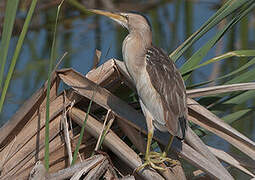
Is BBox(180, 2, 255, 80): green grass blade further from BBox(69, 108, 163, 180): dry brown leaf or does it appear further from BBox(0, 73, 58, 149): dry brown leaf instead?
BBox(0, 73, 58, 149): dry brown leaf

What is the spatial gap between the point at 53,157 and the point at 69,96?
0.26 m

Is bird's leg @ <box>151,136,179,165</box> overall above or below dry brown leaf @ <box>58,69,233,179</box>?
below

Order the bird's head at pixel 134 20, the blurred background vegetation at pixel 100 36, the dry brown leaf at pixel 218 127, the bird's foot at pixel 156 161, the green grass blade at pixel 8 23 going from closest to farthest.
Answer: the green grass blade at pixel 8 23, the bird's foot at pixel 156 161, the dry brown leaf at pixel 218 127, the bird's head at pixel 134 20, the blurred background vegetation at pixel 100 36

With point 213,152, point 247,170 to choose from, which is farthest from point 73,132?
point 247,170

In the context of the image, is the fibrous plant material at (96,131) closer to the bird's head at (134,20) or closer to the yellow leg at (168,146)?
the yellow leg at (168,146)

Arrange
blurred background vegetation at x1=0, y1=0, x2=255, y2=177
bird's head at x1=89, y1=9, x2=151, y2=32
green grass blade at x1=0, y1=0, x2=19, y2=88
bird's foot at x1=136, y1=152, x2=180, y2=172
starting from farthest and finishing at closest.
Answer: blurred background vegetation at x1=0, y1=0, x2=255, y2=177 < bird's head at x1=89, y1=9, x2=151, y2=32 < bird's foot at x1=136, y1=152, x2=180, y2=172 < green grass blade at x1=0, y1=0, x2=19, y2=88

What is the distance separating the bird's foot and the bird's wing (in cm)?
13

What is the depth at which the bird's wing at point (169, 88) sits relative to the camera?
2.33 metres

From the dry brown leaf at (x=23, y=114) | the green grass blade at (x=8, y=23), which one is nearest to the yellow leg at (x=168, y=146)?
the dry brown leaf at (x=23, y=114)

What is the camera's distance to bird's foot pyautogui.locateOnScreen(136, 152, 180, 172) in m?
2.27

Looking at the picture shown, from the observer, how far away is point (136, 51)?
2.54 metres

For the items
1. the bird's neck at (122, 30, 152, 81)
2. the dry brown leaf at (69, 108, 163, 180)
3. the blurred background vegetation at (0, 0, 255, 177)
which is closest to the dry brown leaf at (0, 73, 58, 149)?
the dry brown leaf at (69, 108, 163, 180)

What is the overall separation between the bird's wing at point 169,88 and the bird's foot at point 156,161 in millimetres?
129

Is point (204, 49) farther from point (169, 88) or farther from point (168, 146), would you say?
point (168, 146)
